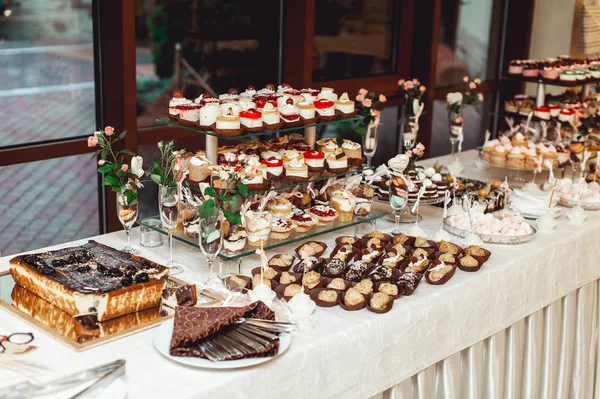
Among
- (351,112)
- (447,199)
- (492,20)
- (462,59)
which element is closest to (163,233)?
(351,112)

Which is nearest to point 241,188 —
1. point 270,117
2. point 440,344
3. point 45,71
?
point 270,117

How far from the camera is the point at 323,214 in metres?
2.54

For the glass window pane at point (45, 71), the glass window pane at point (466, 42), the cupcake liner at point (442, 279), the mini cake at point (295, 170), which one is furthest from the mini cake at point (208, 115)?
the glass window pane at point (466, 42)

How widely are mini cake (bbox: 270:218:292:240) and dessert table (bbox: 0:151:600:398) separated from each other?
11 cm

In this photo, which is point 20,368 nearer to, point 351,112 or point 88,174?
point 351,112

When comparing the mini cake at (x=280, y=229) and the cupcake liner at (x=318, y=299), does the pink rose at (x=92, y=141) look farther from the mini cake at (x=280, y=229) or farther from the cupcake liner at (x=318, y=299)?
the cupcake liner at (x=318, y=299)

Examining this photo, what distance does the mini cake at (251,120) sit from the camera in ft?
7.70

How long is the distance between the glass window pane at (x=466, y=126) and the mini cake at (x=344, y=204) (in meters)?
2.27

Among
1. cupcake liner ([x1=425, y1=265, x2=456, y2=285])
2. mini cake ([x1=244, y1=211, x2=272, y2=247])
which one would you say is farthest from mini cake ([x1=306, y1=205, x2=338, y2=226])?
cupcake liner ([x1=425, y1=265, x2=456, y2=285])

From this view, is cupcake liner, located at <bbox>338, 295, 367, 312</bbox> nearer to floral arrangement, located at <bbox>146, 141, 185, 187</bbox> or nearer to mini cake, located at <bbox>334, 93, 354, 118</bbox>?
floral arrangement, located at <bbox>146, 141, 185, 187</bbox>

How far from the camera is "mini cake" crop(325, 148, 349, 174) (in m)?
2.57

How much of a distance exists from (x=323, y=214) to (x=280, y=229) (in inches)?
8.0

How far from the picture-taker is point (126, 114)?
308 centimetres

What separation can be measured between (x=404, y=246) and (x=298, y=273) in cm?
44
